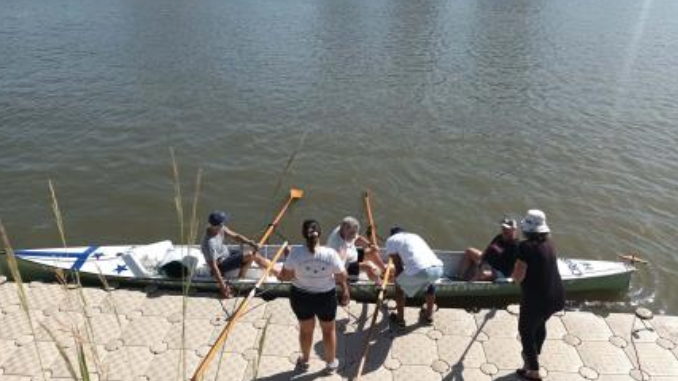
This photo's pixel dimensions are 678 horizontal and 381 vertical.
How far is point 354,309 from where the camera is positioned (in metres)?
10.3

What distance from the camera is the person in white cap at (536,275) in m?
7.50

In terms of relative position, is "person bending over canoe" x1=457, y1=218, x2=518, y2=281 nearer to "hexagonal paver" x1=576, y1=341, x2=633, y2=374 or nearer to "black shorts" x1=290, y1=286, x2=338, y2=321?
"hexagonal paver" x1=576, y1=341, x2=633, y2=374

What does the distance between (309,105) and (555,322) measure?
15729 mm

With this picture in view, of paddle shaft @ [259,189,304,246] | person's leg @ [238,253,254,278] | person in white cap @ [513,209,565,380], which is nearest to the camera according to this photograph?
person in white cap @ [513,209,565,380]

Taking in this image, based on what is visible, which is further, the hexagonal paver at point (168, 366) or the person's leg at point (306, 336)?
the hexagonal paver at point (168, 366)

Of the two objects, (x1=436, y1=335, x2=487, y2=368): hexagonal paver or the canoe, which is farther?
the canoe

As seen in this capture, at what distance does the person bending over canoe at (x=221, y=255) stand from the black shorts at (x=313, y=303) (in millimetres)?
3254

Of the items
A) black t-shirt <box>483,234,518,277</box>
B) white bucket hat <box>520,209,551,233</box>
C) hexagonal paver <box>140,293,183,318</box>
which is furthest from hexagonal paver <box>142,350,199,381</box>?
black t-shirt <box>483,234,518,277</box>

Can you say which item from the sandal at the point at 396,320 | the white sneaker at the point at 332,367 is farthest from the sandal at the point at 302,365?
the sandal at the point at 396,320

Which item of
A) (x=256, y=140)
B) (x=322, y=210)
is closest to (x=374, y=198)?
(x=322, y=210)

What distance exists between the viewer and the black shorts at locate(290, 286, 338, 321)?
7668mm

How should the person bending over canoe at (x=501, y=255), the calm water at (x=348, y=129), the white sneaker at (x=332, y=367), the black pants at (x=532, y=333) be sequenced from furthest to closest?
the calm water at (x=348, y=129) → the person bending over canoe at (x=501, y=255) → the white sneaker at (x=332, y=367) → the black pants at (x=532, y=333)

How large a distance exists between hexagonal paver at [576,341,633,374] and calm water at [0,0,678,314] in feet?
11.6

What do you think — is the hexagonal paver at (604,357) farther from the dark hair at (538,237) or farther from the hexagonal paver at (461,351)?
the dark hair at (538,237)
